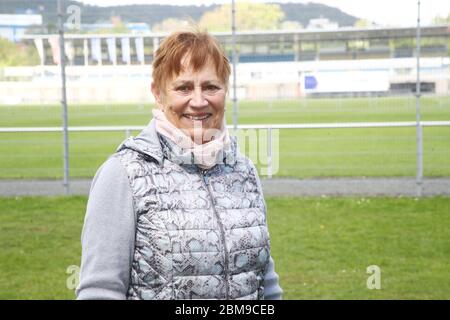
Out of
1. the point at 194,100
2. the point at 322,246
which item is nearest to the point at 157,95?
the point at 194,100

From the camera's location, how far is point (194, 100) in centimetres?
252

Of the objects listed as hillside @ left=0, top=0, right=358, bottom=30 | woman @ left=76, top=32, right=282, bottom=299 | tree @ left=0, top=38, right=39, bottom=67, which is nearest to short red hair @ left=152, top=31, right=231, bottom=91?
woman @ left=76, top=32, right=282, bottom=299

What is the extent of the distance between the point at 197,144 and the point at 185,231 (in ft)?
0.99

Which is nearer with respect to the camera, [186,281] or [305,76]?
[186,281]

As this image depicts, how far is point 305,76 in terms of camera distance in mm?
12148

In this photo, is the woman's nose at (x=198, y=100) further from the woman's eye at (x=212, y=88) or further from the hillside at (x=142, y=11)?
the hillside at (x=142, y=11)

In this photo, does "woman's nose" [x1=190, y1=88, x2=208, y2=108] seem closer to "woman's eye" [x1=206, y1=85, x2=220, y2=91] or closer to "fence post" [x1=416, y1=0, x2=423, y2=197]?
"woman's eye" [x1=206, y1=85, x2=220, y2=91]

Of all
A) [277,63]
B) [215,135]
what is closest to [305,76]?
[277,63]

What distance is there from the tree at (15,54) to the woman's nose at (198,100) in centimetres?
968

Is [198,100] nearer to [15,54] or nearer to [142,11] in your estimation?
[142,11]

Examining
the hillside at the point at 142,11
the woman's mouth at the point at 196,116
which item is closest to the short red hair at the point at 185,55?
the woman's mouth at the point at 196,116

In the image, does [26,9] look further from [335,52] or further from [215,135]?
[215,135]

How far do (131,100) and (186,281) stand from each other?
10417 mm

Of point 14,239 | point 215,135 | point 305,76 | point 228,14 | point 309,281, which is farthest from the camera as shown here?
point 305,76
